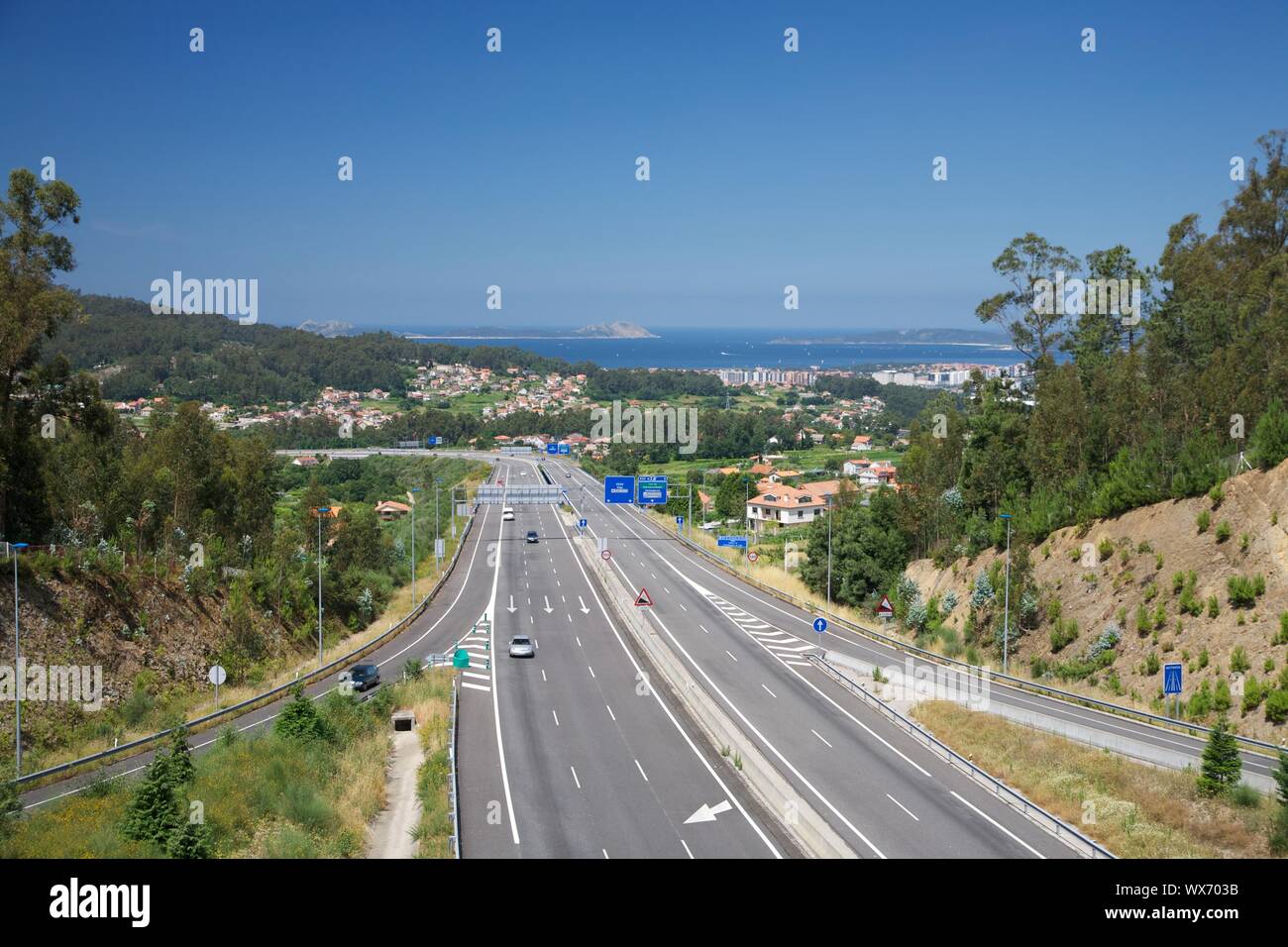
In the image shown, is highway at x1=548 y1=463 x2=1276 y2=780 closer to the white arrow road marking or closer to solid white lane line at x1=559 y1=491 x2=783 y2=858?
solid white lane line at x1=559 y1=491 x2=783 y2=858

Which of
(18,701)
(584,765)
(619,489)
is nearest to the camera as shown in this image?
(18,701)

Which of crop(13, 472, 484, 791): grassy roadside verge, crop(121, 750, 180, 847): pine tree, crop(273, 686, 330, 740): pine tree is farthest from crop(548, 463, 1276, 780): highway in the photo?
crop(121, 750, 180, 847): pine tree

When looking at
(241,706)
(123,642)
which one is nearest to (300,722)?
(241,706)

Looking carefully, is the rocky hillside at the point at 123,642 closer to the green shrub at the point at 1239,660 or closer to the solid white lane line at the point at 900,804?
the solid white lane line at the point at 900,804

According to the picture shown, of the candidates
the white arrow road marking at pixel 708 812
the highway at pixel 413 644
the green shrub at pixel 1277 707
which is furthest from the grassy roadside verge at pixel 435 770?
the green shrub at pixel 1277 707

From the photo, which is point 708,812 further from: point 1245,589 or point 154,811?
point 1245,589
